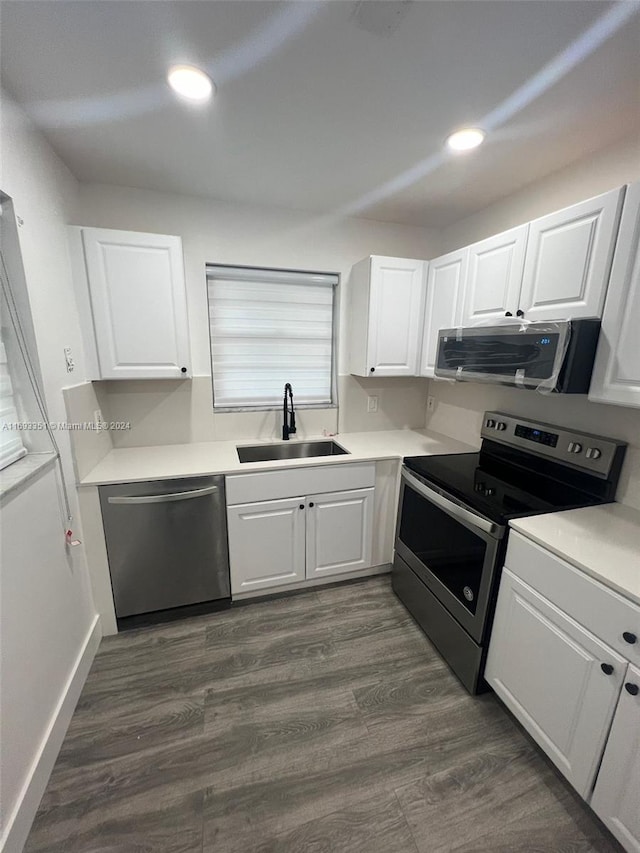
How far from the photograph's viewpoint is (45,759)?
1245mm

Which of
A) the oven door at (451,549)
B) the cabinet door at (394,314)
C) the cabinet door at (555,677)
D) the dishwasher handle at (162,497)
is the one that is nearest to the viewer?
the cabinet door at (555,677)

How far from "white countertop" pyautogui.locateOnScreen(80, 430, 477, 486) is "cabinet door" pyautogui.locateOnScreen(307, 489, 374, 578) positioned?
0.86 ft

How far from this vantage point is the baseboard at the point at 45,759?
3.45 feet

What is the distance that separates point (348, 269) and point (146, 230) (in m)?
1.33

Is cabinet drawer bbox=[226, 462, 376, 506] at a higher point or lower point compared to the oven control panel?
lower

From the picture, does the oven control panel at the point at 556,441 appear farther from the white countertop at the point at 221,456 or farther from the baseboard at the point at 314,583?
the baseboard at the point at 314,583

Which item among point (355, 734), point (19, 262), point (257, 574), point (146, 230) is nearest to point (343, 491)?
point (257, 574)

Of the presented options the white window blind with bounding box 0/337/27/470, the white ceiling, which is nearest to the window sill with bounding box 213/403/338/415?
the white window blind with bounding box 0/337/27/470

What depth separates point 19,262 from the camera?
1.30 m

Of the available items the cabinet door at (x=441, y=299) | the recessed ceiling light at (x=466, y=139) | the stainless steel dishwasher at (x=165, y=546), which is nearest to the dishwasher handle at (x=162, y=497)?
the stainless steel dishwasher at (x=165, y=546)

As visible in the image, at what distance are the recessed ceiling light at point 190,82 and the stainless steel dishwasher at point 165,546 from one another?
164 cm

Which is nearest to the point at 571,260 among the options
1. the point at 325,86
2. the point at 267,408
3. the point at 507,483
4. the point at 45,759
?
the point at 507,483

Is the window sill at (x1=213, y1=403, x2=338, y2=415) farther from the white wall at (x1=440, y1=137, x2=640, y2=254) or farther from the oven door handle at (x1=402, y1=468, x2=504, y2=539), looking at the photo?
the white wall at (x1=440, y1=137, x2=640, y2=254)

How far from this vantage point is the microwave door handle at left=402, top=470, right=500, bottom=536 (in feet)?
4.66
